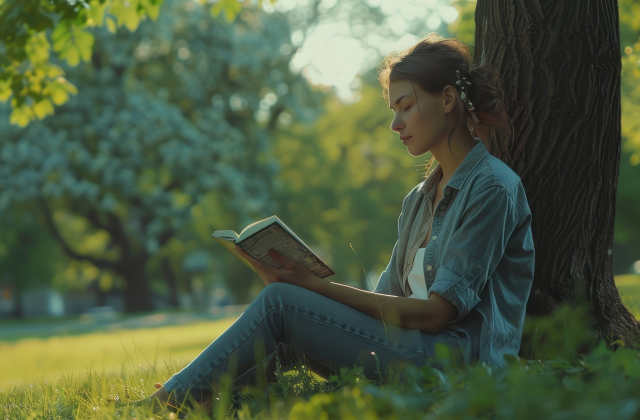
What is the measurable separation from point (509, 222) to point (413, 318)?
577 millimetres

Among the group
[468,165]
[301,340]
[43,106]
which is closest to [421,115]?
[468,165]

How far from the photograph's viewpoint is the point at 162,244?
20578mm

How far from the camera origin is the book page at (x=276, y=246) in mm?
2602

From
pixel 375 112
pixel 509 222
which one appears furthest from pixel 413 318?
pixel 375 112

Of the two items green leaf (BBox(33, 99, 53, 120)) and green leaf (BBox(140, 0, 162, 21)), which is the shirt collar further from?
green leaf (BBox(33, 99, 53, 120))

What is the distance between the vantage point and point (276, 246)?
269 centimetres

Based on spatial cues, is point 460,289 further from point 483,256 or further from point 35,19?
point 35,19

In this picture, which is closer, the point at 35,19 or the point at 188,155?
the point at 35,19

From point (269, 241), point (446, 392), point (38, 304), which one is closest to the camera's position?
point (446, 392)

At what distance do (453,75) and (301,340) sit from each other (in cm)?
142

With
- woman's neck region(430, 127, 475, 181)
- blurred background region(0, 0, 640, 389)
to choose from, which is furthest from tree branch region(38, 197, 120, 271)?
woman's neck region(430, 127, 475, 181)

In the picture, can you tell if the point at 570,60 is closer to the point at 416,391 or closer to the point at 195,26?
the point at 416,391

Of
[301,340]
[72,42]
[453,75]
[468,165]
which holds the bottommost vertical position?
[301,340]

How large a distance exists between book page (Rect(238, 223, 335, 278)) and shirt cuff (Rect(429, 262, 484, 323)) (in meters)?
0.52
